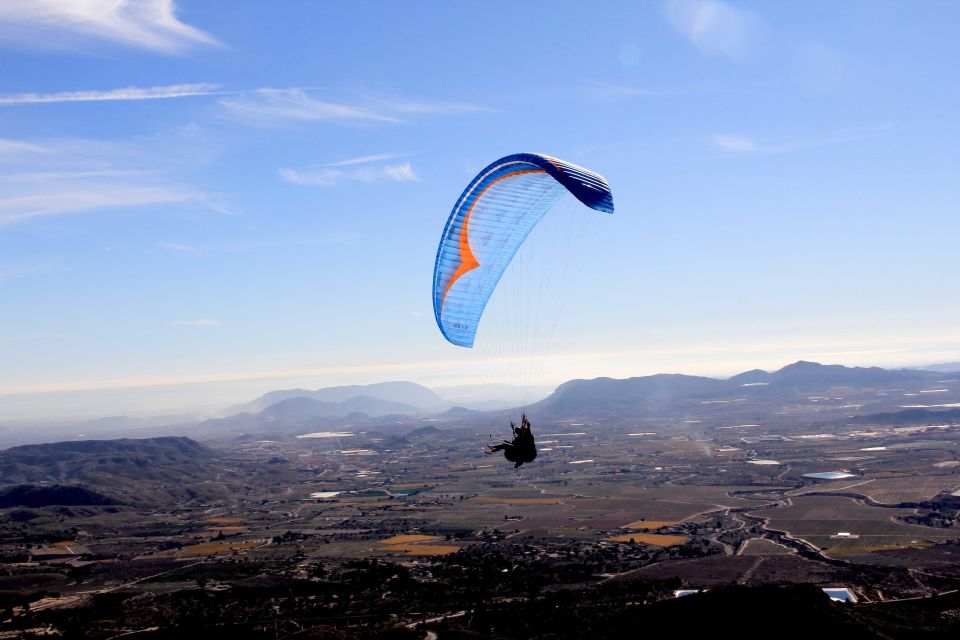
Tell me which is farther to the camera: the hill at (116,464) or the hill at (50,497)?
the hill at (116,464)

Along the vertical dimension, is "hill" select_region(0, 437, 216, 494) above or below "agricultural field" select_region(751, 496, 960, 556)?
above

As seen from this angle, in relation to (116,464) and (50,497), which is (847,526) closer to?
(50,497)

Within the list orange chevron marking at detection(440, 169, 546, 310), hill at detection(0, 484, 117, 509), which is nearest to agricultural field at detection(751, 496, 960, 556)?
orange chevron marking at detection(440, 169, 546, 310)

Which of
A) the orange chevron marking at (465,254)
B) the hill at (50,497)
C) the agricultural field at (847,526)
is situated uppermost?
the orange chevron marking at (465,254)

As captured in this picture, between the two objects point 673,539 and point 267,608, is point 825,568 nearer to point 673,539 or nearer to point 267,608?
point 673,539

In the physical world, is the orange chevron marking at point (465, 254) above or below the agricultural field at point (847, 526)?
above

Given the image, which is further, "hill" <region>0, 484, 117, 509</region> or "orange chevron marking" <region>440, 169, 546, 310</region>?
"hill" <region>0, 484, 117, 509</region>

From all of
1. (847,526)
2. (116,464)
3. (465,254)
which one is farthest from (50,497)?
(465,254)

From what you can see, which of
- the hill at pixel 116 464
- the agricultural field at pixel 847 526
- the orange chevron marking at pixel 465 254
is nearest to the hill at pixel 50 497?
the hill at pixel 116 464

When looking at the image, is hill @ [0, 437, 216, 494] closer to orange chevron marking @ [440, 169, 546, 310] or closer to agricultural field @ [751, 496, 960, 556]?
agricultural field @ [751, 496, 960, 556]

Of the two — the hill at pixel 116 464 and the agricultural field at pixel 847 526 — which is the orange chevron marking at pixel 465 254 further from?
the hill at pixel 116 464

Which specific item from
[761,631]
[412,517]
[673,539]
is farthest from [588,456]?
[761,631]
